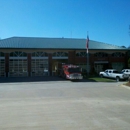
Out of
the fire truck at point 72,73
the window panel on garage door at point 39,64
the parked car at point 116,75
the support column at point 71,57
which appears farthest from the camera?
the support column at point 71,57

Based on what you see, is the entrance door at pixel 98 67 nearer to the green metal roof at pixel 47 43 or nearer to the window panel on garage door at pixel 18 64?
the green metal roof at pixel 47 43

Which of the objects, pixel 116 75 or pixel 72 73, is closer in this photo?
pixel 72 73

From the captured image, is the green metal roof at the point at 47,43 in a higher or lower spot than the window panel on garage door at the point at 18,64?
higher

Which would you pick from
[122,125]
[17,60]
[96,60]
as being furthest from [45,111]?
[96,60]

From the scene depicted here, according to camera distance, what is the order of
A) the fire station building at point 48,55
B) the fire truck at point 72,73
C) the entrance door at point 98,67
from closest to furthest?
the fire truck at point 72,73 → the fire station building at point 48,55 → the entrance door at point 98,67

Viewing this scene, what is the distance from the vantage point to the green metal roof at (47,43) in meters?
38.9

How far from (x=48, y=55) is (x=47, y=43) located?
359 cm

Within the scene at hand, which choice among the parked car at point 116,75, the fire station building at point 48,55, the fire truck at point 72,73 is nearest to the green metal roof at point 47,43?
the fire station building at point 48,55

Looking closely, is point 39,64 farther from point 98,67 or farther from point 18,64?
point 98,67

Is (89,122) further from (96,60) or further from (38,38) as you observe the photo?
(38,38)

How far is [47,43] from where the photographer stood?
138 ft

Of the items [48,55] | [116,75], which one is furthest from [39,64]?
[116,75]

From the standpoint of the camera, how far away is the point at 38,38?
148 ft

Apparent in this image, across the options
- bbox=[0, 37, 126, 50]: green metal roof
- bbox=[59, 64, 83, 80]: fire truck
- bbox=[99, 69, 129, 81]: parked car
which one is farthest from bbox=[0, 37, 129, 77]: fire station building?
bbox=[59, 64, 83, 80]: fire truck
